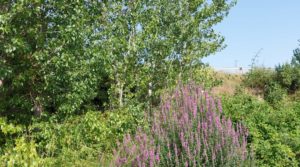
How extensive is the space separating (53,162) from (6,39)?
213cm

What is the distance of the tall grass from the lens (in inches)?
160

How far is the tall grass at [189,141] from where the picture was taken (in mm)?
4070

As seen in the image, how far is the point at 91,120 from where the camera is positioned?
696 cm

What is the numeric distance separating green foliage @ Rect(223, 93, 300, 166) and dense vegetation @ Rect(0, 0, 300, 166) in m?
0.02

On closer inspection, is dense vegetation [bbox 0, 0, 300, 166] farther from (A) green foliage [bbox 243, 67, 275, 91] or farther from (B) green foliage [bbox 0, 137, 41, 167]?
(A) green foliage [bbox 243, 67, 275, 91]

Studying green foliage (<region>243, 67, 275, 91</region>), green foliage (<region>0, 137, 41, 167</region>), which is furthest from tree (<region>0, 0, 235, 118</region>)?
green foliage (<region>243, 67, 275, 91</region>)

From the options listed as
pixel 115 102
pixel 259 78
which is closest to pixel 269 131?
pixel 115 102

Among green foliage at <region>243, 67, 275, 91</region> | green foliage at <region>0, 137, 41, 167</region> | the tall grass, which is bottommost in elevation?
green foliage at <region>0, 137, 41, 167</region>

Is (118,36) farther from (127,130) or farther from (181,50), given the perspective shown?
(127,130)

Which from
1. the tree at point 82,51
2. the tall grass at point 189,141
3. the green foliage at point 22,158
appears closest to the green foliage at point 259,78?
the tree at point 82,51

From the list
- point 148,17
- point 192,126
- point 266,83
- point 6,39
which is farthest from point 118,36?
point 266,83

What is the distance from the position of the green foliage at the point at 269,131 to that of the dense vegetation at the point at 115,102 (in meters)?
0.02

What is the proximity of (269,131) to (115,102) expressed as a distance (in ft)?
15.5

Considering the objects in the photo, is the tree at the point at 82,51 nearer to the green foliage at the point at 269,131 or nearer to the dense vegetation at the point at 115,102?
the dense vegetation at the point at 115,102
